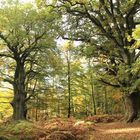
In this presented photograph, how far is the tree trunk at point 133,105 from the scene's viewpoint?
Answer: 21859 millimetres

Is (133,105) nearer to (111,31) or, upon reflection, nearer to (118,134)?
(111,31)

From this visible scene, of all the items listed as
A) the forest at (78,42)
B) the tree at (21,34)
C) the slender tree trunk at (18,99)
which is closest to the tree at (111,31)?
the forest at (78,42)

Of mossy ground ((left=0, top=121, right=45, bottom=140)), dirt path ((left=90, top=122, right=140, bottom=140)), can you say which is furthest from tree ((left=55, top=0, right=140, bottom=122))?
mossy ground ((left=0, top=121, right=45, bottom=140))

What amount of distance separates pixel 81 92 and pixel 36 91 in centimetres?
1342

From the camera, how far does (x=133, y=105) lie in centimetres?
2227

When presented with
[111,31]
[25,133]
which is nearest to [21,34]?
[111,31]

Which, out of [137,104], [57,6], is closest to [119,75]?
[137,104]

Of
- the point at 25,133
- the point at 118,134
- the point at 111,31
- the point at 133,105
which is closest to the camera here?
the point at 25,133

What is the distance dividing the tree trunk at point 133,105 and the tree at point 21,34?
8311 mm

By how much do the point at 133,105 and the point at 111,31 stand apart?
5.64 meters

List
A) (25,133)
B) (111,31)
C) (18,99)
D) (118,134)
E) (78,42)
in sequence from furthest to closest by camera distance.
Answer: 1. (78,42)
2. (18,99)
3. (111,31)
4. (118,134)
5. (25,133)

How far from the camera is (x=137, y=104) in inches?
880

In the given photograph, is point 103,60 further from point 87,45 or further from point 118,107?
point 118,107

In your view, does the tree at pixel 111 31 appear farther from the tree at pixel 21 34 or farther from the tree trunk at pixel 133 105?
the tree at pixel 21 34
